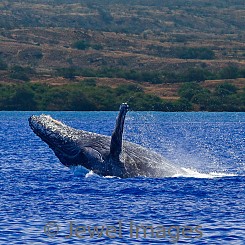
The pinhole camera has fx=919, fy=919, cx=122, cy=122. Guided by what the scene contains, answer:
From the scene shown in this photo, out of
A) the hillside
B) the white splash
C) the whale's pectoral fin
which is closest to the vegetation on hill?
the hillside

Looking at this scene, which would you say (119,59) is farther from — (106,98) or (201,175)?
(201,175)

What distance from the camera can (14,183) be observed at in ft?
97.8

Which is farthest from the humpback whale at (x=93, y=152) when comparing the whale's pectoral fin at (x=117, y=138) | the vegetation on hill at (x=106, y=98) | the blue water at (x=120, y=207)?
the vegetation on hill at (x=106, y=98)

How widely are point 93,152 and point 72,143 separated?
31.8 inches

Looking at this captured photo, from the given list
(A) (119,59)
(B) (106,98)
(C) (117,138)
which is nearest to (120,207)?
(C) (117,138)

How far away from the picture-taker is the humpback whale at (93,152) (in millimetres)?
27844

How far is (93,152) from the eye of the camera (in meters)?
27.8

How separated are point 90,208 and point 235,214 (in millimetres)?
3850

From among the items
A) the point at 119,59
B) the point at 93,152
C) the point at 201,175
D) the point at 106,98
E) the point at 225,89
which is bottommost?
the point at 106,98

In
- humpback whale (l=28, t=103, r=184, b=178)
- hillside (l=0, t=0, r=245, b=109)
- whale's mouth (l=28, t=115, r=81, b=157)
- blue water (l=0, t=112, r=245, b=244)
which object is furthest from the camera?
hillside (l=0, t=0, r=245, b=109)

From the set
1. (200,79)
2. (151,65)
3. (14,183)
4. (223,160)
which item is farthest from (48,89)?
(14,183)

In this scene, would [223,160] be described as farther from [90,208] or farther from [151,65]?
[151,65]

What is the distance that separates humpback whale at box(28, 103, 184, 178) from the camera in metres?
27.8

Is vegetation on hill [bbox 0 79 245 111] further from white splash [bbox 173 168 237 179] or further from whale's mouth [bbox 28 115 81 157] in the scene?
whale's mouth [bbox 28 115 81 157]
